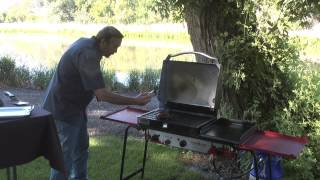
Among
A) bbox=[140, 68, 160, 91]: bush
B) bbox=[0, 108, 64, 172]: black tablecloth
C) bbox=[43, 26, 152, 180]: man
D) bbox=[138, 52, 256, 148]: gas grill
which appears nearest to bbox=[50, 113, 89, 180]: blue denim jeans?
bbox=[43, 26, 152, 180]: man

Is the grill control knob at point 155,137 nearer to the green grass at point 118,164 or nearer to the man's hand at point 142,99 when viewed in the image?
the man's hand at point 142,99

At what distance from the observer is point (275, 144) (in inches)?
125

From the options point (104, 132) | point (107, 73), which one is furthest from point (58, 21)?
point (104, 132)

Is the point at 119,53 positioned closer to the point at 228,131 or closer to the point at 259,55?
the point at 259,55

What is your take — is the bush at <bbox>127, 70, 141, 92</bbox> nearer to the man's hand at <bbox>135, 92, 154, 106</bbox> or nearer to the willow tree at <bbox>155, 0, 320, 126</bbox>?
the willow tree at <bbox>155, 0, 320, 126</bbox>

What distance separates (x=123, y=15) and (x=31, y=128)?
26.8m

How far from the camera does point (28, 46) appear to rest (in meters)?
22.7

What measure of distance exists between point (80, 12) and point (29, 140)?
1309 inches

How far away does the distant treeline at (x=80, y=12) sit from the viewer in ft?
91.7

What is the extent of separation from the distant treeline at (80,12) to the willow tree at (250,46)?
1602 cm

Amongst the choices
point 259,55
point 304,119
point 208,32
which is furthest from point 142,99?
point 304,119

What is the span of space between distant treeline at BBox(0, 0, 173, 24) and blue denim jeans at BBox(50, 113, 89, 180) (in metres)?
17.1

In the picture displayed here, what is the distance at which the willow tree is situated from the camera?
15.5ft

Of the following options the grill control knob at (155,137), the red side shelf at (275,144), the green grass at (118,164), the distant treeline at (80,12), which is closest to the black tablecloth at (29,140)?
the grill control knob at (155,137)
